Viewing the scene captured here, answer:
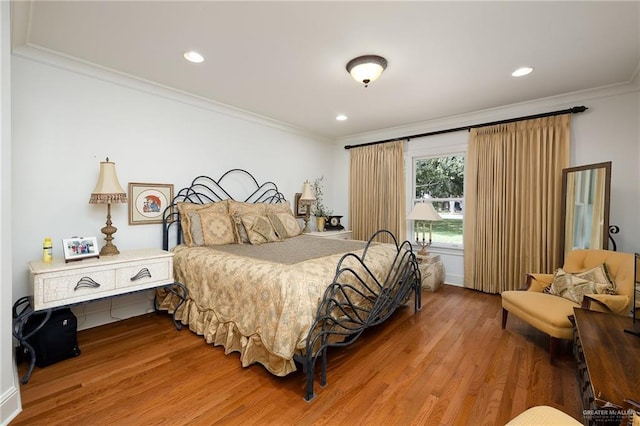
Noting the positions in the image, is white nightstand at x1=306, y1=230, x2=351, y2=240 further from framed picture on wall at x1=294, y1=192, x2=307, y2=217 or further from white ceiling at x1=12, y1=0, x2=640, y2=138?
white ceiling at x1=12, y1=0, x2=640, y2=138

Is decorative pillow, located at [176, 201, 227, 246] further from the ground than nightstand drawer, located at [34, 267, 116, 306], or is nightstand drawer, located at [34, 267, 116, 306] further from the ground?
decorative pillow, located at [176, 201, 227, 246]

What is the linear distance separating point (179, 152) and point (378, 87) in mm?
2518

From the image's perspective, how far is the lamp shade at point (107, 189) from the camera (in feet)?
8.45

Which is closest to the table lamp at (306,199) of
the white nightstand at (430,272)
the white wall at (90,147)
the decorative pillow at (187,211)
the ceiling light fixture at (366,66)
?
the white wall at (90,147)

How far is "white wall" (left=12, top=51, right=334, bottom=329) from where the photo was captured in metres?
2.42

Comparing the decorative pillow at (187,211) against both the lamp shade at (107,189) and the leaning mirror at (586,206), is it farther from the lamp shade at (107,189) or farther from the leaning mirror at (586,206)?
the leaning mirror at (586,206)

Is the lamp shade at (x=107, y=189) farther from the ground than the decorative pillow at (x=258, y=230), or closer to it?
farther from the ground

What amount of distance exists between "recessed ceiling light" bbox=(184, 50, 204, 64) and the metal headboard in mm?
1452

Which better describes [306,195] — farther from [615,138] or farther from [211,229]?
[615,138]

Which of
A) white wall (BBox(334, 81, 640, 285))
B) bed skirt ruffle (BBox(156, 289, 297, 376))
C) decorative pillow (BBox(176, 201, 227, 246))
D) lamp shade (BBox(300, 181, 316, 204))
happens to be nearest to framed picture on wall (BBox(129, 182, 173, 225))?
decorative pillow (BBox(176, 201, 227, 246))

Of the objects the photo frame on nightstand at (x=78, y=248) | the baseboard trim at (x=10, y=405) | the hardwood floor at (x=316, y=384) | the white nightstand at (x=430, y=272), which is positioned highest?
the photo frame on nightstand at (x=78, y=248)

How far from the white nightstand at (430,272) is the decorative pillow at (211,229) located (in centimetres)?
269

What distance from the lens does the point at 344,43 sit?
2309 millimetres

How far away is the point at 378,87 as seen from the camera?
321 centimetres
